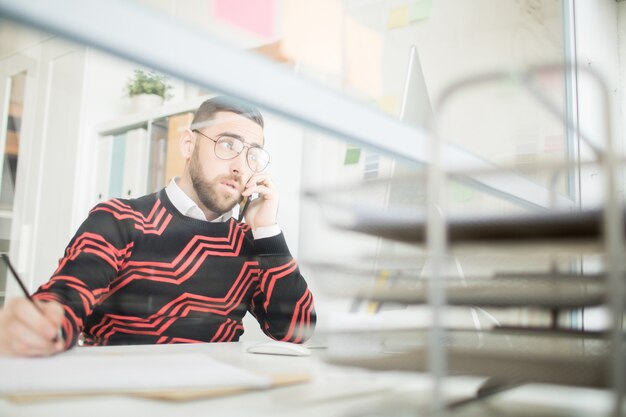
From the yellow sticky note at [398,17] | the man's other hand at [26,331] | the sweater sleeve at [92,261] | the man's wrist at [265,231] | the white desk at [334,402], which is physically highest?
the yellow sticky note at [398,17]

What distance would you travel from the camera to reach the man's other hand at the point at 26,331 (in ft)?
2.70

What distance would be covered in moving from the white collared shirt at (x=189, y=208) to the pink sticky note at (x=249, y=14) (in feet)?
3.09

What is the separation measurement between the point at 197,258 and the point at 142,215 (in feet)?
0.74

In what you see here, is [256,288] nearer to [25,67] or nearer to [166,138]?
[166,138]

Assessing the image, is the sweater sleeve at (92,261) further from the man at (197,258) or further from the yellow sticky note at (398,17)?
the yellow sticky note at (398,17)

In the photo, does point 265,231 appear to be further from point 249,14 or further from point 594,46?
point 594,46

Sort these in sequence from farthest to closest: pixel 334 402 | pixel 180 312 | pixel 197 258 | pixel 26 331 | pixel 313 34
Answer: pixel 197 258, pixel 180 312, pixel 313 34, pixel 26 331, pixel 334 402

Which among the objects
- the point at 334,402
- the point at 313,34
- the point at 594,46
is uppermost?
the point at 594,46

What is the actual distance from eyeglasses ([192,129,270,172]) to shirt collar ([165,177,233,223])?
20 centimetres

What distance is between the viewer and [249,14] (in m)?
0.90

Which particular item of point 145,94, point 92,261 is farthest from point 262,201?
point 145,94

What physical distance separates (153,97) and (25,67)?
1.99ft

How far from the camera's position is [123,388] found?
59 cm

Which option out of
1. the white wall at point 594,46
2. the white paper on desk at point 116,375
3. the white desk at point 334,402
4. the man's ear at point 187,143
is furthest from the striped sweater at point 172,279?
the white wall at point 594,46
